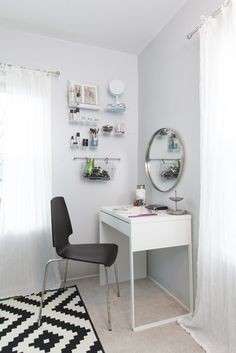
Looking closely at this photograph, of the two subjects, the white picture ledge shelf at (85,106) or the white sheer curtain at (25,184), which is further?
the white picture ledge shelf at (85,106)

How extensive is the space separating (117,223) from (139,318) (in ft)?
2.35

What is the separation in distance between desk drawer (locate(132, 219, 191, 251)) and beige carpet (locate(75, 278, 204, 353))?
549 mm

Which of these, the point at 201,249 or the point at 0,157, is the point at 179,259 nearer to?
the point at 201,249

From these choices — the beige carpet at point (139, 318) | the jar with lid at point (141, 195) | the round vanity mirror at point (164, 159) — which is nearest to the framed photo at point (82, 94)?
the round vanity mirror at point (164, 159)

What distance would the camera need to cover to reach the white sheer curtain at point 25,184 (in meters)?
2.04

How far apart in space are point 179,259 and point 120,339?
78cm

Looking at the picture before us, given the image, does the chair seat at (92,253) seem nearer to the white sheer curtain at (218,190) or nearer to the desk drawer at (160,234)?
the desk drawer at (160,234)

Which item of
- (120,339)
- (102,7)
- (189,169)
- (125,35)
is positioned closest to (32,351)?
(120,339)

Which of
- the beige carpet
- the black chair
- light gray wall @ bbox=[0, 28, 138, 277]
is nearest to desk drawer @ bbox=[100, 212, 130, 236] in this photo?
the black chair

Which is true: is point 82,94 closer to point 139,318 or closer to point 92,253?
point 92,253

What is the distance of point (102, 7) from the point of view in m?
1.89

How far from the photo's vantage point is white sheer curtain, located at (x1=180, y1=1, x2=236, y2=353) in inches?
52.1

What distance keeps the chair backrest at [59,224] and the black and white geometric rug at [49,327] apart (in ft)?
1.60

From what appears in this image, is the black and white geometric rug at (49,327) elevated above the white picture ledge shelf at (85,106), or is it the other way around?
the white picture ledge shelf at (85,106)
